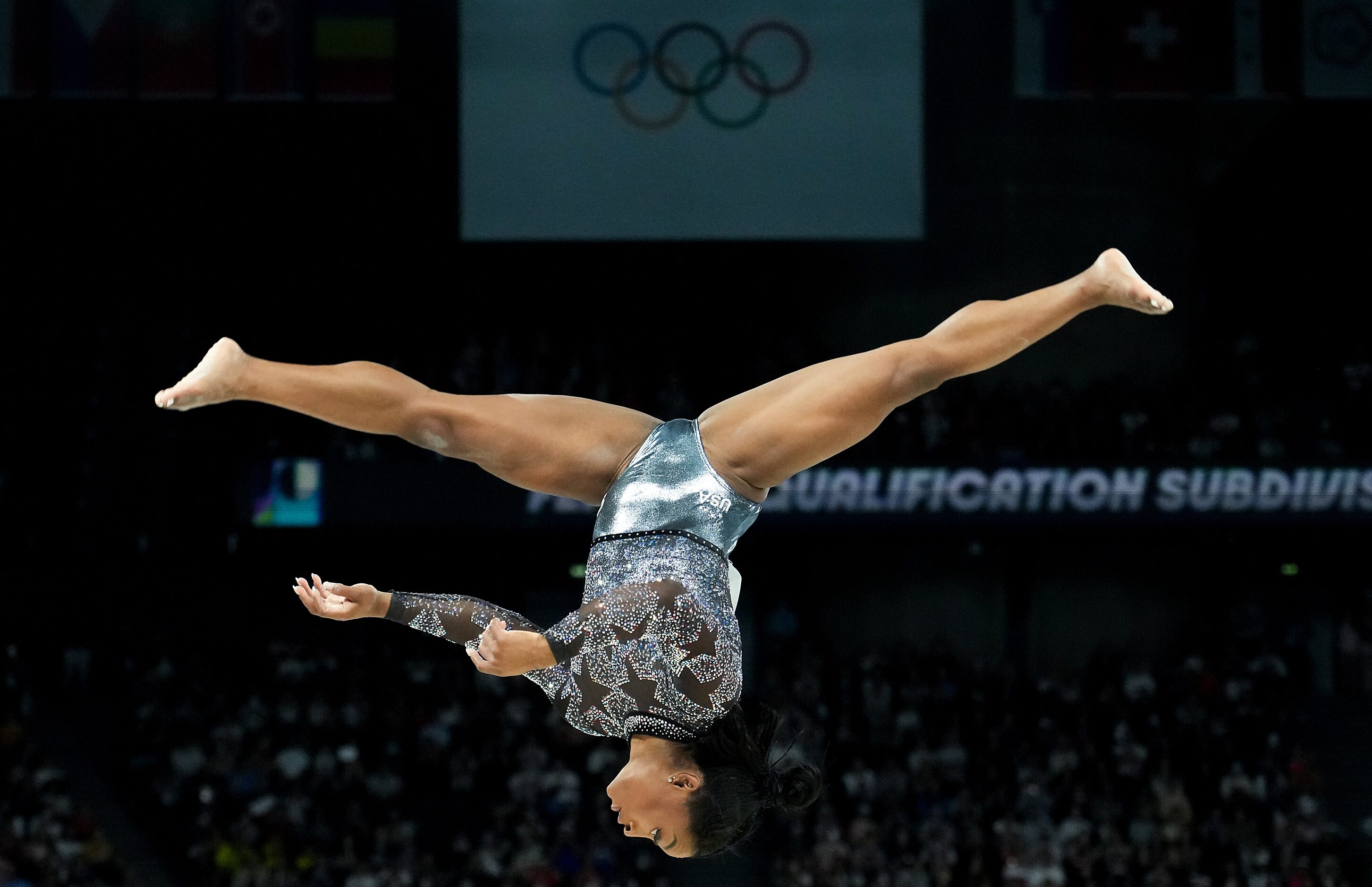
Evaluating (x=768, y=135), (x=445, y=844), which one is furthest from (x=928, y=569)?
(x=445, y=844)

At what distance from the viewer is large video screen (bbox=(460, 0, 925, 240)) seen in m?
17.4

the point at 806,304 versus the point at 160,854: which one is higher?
the point at 806,304

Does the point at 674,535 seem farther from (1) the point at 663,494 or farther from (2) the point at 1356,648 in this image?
(2) the point at 1356,648

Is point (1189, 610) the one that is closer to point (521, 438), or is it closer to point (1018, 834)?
point (1018, 834)

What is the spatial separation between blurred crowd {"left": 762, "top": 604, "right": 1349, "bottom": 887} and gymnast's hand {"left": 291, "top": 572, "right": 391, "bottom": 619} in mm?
8326

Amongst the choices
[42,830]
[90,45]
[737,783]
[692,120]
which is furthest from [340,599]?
[90,45]

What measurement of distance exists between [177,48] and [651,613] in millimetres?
14130

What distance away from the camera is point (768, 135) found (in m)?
17.7

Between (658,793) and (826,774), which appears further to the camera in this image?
(826,774)

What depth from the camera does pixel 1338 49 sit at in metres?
17.3

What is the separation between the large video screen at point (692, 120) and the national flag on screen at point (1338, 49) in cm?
414

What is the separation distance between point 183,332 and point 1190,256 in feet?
43.1

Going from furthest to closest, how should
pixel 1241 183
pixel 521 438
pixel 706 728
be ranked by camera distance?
pixel 1241 183 → pixel 521 438 → pixel 706 728

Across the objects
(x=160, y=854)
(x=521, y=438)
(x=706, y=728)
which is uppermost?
(x=521, y=438)
